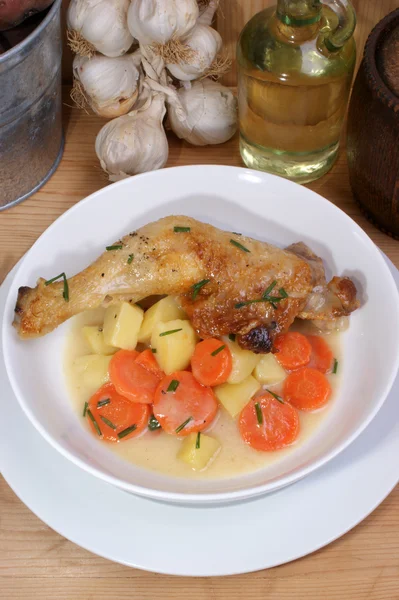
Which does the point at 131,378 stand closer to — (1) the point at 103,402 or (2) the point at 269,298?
(1) the point at 103,402

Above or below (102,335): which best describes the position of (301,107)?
above

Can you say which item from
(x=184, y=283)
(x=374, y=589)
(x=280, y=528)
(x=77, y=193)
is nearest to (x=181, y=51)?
(x=77, y=193)

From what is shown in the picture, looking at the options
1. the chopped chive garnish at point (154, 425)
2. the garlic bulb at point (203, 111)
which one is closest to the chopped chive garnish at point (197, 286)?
the chopped chive garnish at point (154, 425)

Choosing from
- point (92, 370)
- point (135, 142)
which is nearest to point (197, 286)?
point (92, 370)

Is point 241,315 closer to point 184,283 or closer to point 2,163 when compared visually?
point 184,283

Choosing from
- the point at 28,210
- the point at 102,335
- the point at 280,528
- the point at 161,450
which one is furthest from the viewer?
the point at 28,210

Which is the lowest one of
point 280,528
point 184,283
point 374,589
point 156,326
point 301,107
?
point 374,589

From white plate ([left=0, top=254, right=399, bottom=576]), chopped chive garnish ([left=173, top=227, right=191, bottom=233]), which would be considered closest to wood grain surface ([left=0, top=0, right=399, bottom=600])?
white plate ([left=0, top=254, right=399, bottom=576])
